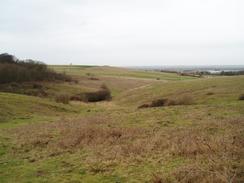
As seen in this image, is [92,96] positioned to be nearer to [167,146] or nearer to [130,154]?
[167,146]

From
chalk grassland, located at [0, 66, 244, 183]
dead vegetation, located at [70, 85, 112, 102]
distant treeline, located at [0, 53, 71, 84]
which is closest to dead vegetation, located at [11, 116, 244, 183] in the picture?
chalk grassland, located at [0, 66, 244, 183]

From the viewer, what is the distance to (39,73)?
66.2 metres

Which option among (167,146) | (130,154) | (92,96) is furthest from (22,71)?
(130,154)

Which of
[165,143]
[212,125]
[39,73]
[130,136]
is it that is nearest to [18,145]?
[130,136]

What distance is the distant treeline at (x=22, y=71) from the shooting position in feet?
196

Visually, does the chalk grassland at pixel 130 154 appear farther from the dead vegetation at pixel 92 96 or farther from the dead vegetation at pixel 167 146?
the dead vegetation at pixel 92 96

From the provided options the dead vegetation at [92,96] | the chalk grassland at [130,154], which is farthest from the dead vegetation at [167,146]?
the dead vegetation at [92,96]

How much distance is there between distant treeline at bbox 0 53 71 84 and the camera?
196 feet

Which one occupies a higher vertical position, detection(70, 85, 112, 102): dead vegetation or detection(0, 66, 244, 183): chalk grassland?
detection(0, 66, 244, 183): chalk grassland

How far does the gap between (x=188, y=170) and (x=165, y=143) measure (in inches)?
164

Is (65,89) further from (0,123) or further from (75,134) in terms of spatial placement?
(75,134)

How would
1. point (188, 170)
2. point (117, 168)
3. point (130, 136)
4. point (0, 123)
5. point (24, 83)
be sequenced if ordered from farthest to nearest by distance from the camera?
point (24, 83) < point (0, 123) < point (130, 136) < point (117, 168) < point (188, 170)

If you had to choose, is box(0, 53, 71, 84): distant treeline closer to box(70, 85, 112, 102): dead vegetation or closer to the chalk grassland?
box(70, 85, 112, 102): dead vegetation

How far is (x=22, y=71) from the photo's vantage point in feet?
203
